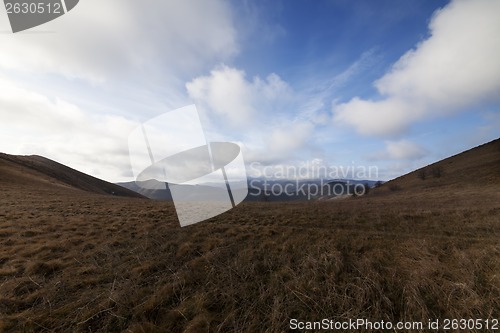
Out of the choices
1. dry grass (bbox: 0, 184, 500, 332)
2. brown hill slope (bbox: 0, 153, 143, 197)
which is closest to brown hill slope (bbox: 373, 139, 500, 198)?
dry grass (bbox: 0, 184, 500, 332)

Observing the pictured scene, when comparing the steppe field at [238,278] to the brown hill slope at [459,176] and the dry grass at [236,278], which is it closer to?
the dry grass at [236,278]

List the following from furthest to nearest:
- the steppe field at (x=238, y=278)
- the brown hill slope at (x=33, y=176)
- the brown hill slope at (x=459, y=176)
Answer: the brown hill slope at (x=459, y=176), the brown hill slope at (x=33, y=176), the steppe field at (x=238, y=278)

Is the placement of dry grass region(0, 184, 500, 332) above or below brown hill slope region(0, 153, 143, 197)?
below

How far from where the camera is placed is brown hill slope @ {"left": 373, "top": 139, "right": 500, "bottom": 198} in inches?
1834

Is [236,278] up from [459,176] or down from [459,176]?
down

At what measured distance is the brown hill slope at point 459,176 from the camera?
1834 inches

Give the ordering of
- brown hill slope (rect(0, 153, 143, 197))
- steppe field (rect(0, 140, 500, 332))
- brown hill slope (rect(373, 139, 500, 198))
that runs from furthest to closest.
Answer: brown hill slope (rect(373, 139, 500, 198)), brown hill slope (rect(0, 153, 143, 197)), steppe field (rect(0, 140, 500, 332))

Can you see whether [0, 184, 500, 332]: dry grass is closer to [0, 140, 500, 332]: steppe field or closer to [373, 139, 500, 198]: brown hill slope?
[0, 140, 500, 332]: steppe field

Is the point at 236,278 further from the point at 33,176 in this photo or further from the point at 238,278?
the point at 33,176

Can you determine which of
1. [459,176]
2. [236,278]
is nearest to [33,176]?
[236,278]

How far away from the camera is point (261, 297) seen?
4.86 m

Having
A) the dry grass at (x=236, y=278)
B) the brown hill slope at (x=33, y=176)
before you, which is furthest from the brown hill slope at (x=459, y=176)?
the brown hill slope at (x=33, y=176)

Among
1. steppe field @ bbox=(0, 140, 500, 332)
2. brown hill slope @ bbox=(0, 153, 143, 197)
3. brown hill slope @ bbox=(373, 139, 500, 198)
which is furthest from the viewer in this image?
brown hill slope @ bbox=(373, 139, 500, 198)

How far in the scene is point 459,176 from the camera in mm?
60094
